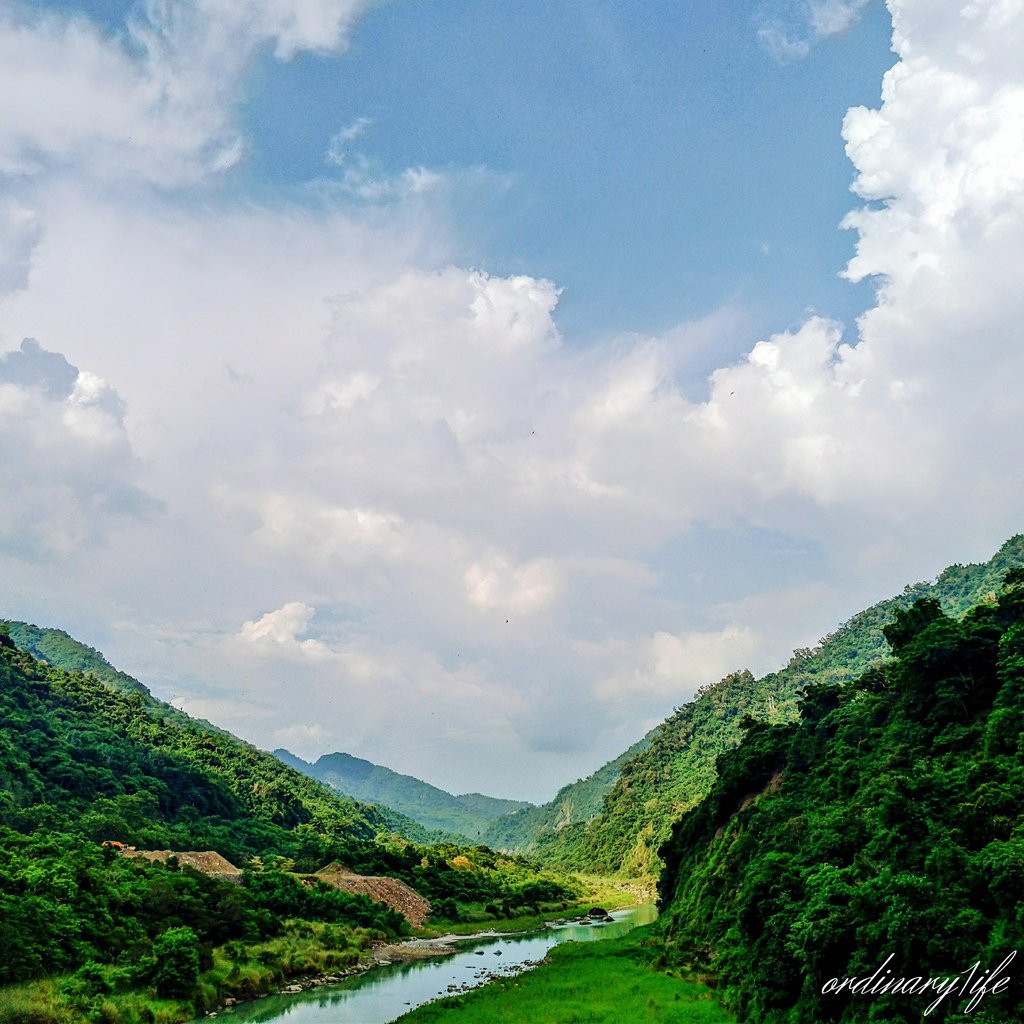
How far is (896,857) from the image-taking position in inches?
1013

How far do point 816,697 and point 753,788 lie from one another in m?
9.07

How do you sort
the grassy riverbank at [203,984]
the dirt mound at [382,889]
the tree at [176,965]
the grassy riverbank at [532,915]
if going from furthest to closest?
the grassy riverbank at [532,915], the dirt mound at [382,889], the tree at [176,965], the grassy riverbank at [203,984]

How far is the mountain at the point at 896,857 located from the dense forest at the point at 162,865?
28.9 m

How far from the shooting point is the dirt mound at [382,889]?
3125 inches

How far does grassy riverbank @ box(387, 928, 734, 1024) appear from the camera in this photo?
1271 inches

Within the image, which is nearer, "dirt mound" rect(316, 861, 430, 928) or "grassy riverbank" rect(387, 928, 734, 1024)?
"grassy riverbank" rect(387, 928, 734, 1024)

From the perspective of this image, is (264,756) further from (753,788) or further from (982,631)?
(982,631)

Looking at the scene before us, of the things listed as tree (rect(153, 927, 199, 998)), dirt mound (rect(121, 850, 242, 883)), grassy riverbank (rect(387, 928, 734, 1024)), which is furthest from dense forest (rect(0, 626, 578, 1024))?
grassy riverbank (rect(387, 928, 734, 1024))

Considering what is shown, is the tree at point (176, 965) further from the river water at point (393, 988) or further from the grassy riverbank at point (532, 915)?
the grassy riverbank at point (532, 915)

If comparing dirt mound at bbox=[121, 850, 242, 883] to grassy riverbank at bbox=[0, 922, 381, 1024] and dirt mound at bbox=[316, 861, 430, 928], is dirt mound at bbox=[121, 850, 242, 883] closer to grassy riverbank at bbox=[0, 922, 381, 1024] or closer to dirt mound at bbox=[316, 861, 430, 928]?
dirt mound at bbox=[316, 861, 430, 928]

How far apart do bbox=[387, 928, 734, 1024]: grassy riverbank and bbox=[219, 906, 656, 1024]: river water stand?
3291 millimetres

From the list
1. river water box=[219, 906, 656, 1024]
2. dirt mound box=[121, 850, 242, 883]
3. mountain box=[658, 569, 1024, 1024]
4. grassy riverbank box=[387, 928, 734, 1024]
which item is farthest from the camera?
dirt mound box=[121, 850, 242, 883]

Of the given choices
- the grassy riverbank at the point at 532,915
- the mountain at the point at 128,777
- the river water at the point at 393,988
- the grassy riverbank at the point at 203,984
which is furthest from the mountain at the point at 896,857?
the mountain at the point at 128,777

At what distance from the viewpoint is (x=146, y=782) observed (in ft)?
348
